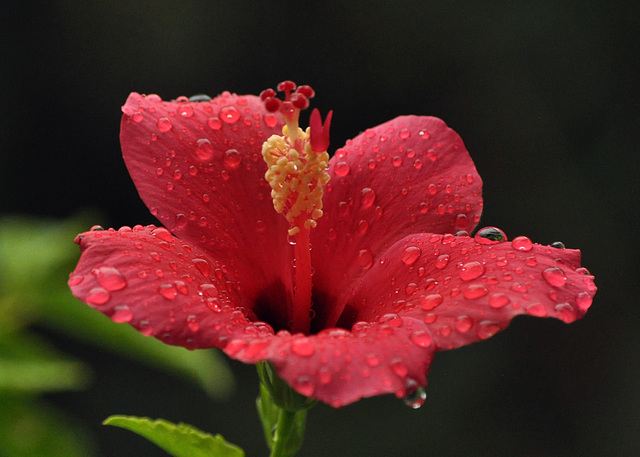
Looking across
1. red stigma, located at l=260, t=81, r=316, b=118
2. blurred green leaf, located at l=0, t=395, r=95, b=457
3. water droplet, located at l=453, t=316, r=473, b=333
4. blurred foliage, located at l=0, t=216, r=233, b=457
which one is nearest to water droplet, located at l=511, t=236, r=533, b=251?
water droplet, located at l=453, t=316, r=473, b=333

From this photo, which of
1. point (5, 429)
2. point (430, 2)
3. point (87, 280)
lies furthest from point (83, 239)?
point (430, 2)

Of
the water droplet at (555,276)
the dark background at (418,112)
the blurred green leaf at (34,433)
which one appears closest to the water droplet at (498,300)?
the water droplet at (555,276)

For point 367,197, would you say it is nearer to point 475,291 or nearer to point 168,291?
point 475,291

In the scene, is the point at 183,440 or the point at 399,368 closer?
the point at 399,368

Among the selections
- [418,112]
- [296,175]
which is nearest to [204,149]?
[296,175]

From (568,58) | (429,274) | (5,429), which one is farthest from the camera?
(568,58)

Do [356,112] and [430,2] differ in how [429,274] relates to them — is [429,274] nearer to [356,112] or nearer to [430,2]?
[356,112]
